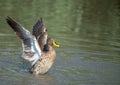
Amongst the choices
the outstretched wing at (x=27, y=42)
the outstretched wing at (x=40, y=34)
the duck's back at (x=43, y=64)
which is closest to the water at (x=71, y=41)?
the duck's back at (x=43, y=64)

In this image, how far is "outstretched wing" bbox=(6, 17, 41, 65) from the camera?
11055 millimetres

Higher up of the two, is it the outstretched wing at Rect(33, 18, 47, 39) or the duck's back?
the outstretched wing at Rect(33, 18, 47, 39)

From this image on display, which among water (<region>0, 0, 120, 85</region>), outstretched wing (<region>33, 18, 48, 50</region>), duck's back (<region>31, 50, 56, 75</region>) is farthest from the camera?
outstretched wing (<region>33, 18, 48, 50</region>)

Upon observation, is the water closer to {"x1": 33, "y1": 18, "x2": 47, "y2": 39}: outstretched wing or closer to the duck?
the duck

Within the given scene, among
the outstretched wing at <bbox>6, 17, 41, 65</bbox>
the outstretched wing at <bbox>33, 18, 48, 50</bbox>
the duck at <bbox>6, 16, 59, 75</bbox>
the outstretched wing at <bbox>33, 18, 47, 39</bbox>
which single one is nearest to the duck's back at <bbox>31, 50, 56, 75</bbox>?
the duck at <bbox>6, 16, 59, 75</bbox>

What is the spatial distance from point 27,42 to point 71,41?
3490mm

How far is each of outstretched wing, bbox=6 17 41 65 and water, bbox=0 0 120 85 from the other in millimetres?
393

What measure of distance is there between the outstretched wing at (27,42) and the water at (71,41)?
393 millimetres

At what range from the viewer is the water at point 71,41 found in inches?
433

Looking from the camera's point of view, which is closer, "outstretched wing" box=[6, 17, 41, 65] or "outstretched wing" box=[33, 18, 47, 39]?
"outstretched wing" box=[6, 17, 41, 65]

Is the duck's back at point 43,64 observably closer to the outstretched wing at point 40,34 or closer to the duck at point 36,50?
the duck at point 36,50

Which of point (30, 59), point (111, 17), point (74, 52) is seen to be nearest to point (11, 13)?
point (111, 17)

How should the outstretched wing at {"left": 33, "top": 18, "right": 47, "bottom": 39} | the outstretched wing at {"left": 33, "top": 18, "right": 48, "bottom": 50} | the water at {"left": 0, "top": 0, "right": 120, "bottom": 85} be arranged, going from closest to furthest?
the water at {"left": 0, "top": 0, "right": 120, "bottom": 85} → the outstretched wing at {"left": 33, "top": 18, "right": 48, "bottom": 50} → the outstretched wing at {"left": 33, "top": 18, "right": 47, "bottom": 39}

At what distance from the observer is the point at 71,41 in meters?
14.5
